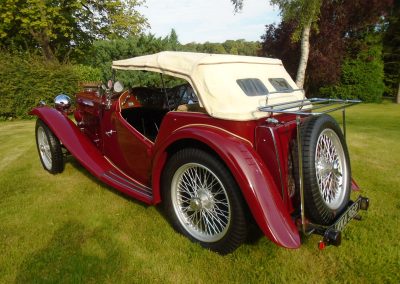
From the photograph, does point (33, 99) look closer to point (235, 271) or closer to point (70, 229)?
point (70, 229)

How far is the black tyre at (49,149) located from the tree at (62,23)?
47.0 ft

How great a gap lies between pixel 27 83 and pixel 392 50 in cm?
1929

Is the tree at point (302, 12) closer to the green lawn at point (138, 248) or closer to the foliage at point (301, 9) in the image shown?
the foliage at point (301, 9)

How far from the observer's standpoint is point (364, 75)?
17.3 m

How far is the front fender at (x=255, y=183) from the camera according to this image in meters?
2.39

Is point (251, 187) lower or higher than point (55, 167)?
higher

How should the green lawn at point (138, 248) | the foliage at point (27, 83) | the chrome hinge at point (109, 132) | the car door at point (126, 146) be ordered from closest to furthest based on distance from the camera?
the green lawn at point (138, 248) < the car door at point (126, 146) < the chrome hinge at point (109, 132) < the foliage at point (27, 83)

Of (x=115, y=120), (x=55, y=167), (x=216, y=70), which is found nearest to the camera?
(x=216, y=70)


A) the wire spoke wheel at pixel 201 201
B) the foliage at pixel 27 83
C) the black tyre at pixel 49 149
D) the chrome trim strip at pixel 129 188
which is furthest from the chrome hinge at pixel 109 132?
the foliage at pixel 27 83

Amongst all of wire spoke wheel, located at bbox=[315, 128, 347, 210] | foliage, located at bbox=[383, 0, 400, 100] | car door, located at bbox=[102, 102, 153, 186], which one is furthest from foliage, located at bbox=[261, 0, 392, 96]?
wire spoke wheel, located at bbox=[315, 128, 347, 210]

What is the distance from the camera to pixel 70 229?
11.1ft

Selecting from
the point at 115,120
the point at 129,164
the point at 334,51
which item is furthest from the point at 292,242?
the point at 334,51

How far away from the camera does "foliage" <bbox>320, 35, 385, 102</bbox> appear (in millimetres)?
17250

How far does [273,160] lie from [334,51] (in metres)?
15.0
